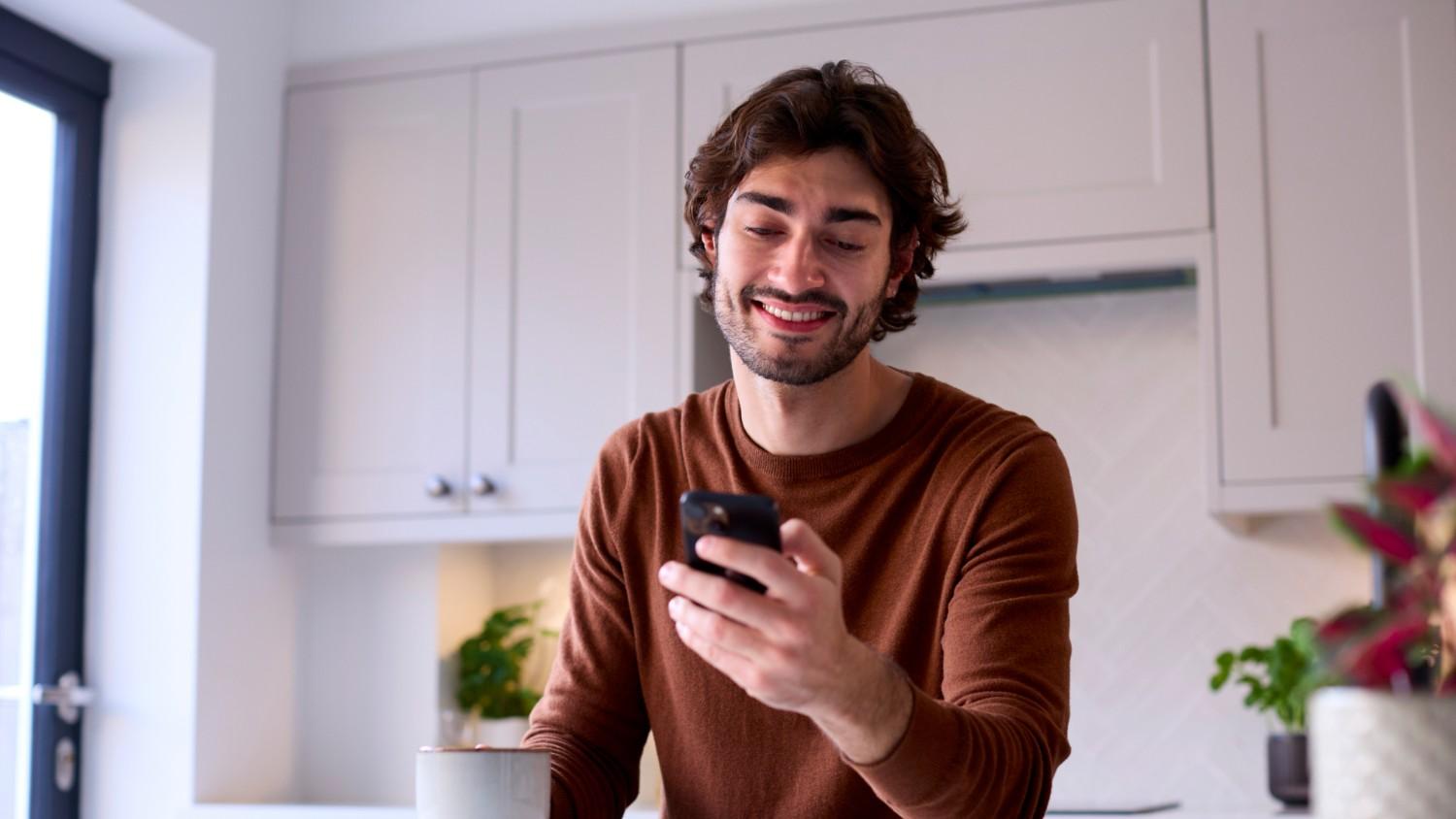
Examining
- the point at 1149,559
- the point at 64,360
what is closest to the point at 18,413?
the point at 64,360

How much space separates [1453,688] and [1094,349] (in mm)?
2463

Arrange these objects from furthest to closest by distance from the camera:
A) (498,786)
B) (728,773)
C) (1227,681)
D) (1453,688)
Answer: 1. (1227,681)
2. (728,773)
3. (498,786)
4. (1453,688)

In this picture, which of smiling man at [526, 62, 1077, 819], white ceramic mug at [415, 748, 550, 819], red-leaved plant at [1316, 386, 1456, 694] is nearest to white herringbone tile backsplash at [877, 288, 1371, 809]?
smiling man at [526, 62, 1077, 819]

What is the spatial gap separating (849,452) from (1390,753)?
3.44ft

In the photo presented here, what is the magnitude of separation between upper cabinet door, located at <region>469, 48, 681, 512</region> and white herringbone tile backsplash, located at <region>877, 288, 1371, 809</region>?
2.00 feet

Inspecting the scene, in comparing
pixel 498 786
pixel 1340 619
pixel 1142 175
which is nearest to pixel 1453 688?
pixel 1340 619

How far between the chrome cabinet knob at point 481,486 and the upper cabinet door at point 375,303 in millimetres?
44

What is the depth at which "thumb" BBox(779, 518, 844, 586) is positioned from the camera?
99cm

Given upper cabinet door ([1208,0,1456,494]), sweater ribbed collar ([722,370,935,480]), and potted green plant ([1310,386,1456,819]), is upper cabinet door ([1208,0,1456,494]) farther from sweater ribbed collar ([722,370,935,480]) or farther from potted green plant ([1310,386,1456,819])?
potted green plant ([1310,386,1456,819])

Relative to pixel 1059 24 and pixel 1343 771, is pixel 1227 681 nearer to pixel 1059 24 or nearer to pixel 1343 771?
pixel 1059 24

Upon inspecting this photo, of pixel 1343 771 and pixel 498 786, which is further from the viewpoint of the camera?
pixel 498 786

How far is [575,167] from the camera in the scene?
2994mm

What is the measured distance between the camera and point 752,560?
0.92 metres

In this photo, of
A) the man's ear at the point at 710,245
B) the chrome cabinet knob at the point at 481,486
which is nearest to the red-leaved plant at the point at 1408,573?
the man's ear at the point at 710,245
